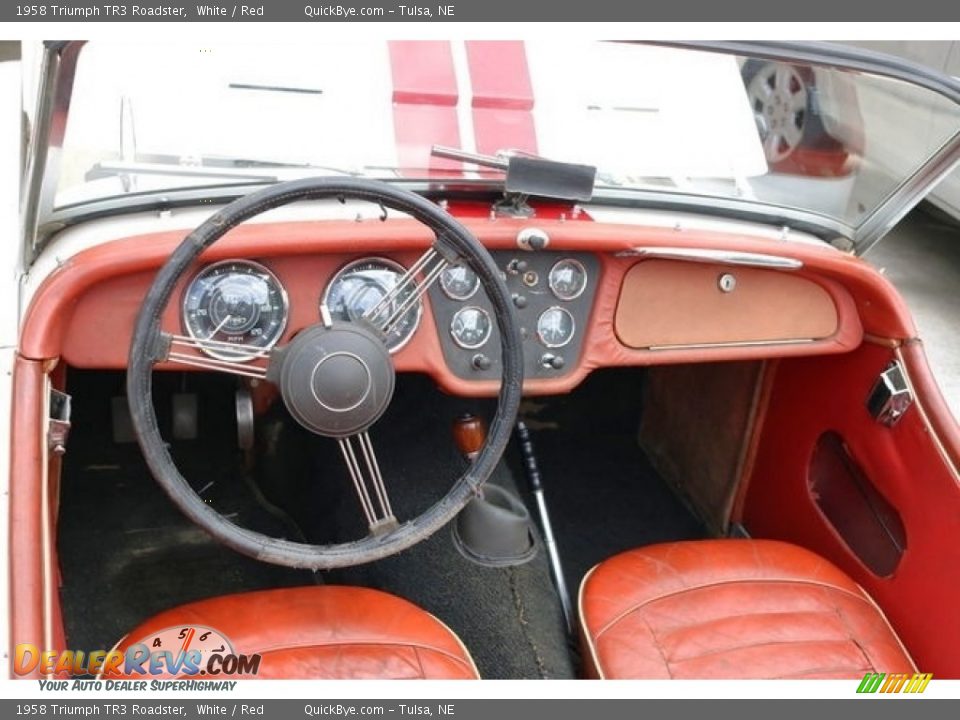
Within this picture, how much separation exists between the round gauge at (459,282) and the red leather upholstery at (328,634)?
2.08 feet

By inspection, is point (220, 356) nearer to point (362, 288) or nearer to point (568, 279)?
point (362, 288)

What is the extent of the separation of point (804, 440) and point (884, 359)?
Answer: 37 cm

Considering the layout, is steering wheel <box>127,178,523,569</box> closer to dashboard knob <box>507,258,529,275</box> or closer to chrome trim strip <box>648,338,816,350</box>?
dashboard knob <box>507,258,529,275</box>

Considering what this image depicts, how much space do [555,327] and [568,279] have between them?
11 cm

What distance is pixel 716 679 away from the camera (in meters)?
1.79

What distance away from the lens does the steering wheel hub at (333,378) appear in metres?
1.65

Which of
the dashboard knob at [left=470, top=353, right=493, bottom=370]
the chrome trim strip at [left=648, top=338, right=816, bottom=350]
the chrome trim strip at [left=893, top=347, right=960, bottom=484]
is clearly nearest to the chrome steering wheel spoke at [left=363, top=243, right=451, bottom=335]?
the dashboard knob at [left=470, top=353, right=493, bottom=370]

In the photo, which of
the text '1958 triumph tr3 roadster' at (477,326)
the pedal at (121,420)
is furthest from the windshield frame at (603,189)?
the pedal at (121,420)

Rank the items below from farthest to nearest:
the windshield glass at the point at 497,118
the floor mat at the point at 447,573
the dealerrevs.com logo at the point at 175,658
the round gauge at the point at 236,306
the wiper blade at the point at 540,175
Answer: the floor mat at the point at 447,573 → the windshield glass at the point at 497,118 → the wiper blade at the point at 540,175 → the round gauge at the point at 236,306 → the dealerrevs.com logo at the point at 175,658

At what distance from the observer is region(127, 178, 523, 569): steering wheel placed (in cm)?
156

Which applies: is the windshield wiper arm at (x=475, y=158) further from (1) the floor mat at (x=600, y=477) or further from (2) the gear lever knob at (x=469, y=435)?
(1) the floor mat at (x=600, y=477)

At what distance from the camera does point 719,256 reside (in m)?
2.05

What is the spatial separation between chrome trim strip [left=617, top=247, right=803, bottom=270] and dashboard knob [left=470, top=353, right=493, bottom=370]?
360 mm

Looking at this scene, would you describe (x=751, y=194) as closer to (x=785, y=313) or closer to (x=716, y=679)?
(x=785, y=313)
